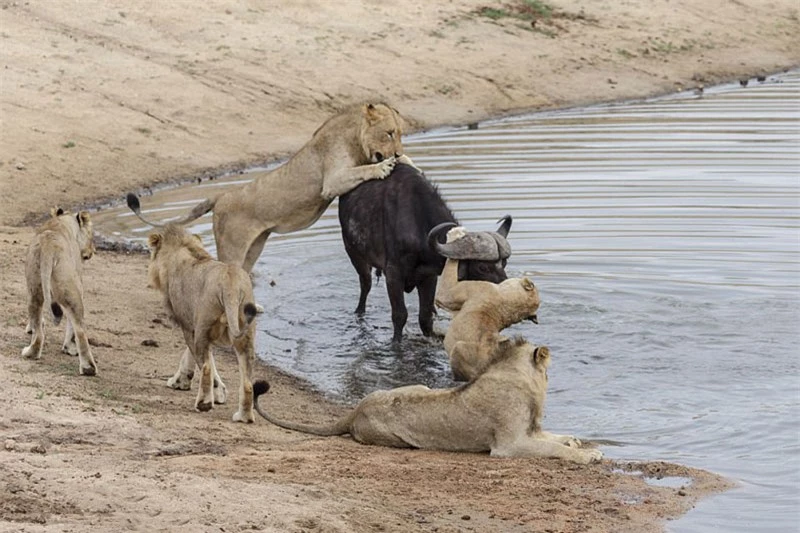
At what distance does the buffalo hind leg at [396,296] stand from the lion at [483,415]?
9.16 ft

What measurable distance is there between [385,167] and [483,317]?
7.68 feet

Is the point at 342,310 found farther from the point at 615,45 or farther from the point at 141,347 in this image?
the point at 615,45

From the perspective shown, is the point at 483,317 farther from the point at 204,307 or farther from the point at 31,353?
the point at 31,353

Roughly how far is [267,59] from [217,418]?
13009 millimetres

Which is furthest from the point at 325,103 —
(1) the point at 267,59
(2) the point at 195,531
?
(2) the point at 195,531

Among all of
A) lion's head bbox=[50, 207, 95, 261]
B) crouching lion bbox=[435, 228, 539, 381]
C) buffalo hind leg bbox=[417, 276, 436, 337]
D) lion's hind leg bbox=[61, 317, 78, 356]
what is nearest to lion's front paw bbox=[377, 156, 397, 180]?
buffalo hind leg bbox=[417, 276, 436, 337]

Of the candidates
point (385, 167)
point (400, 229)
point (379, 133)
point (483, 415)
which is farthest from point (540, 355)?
point (379, 133)

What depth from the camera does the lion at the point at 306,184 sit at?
39.6ft

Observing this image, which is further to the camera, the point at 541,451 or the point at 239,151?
the point at 239,151

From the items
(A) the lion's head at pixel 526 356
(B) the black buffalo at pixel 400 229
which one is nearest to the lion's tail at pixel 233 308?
(A) the lion's head at pixel 526 356

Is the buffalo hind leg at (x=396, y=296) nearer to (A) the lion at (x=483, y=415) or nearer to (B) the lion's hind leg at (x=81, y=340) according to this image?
(B) the lion's hind leg at (x=81, y=340)

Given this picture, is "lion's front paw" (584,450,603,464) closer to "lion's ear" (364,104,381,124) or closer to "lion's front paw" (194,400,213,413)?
"lion's front paw" (194,400,213,413)

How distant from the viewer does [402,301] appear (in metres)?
11.7

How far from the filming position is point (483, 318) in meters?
9.84
